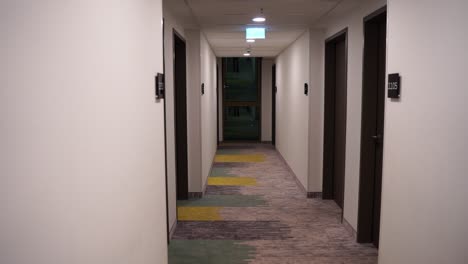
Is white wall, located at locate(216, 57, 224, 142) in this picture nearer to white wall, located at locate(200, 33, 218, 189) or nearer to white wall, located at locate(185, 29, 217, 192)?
white wall, located at locate(200, 33, 218, 189)

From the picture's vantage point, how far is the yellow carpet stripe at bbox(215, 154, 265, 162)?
9.19 m

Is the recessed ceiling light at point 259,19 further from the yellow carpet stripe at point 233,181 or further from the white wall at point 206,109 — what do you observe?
the yellow carpet stripe at point 233,181

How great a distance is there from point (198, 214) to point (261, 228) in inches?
37.1

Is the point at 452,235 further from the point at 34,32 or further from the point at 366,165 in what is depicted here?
the point at 366,165

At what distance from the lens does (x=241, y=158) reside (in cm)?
945

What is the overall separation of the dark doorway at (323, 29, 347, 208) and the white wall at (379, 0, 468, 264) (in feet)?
8.55

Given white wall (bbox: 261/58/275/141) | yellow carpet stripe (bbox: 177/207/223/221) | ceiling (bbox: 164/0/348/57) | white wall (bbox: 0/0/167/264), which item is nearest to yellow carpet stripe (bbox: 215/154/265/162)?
white wall (bbox: 261/58/275/141)

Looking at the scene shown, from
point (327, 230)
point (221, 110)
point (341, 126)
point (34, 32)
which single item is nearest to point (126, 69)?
point (34, 32)

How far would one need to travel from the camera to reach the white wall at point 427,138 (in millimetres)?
1724

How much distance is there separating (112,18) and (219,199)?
449 cm

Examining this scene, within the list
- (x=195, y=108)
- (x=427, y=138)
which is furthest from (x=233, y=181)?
(x=427, y=138)

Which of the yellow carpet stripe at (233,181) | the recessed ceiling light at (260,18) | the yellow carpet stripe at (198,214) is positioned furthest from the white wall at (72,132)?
the yellow carpet stripe at (233,181)

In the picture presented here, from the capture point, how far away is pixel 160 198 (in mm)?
2654

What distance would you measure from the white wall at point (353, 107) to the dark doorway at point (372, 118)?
0.14 m
